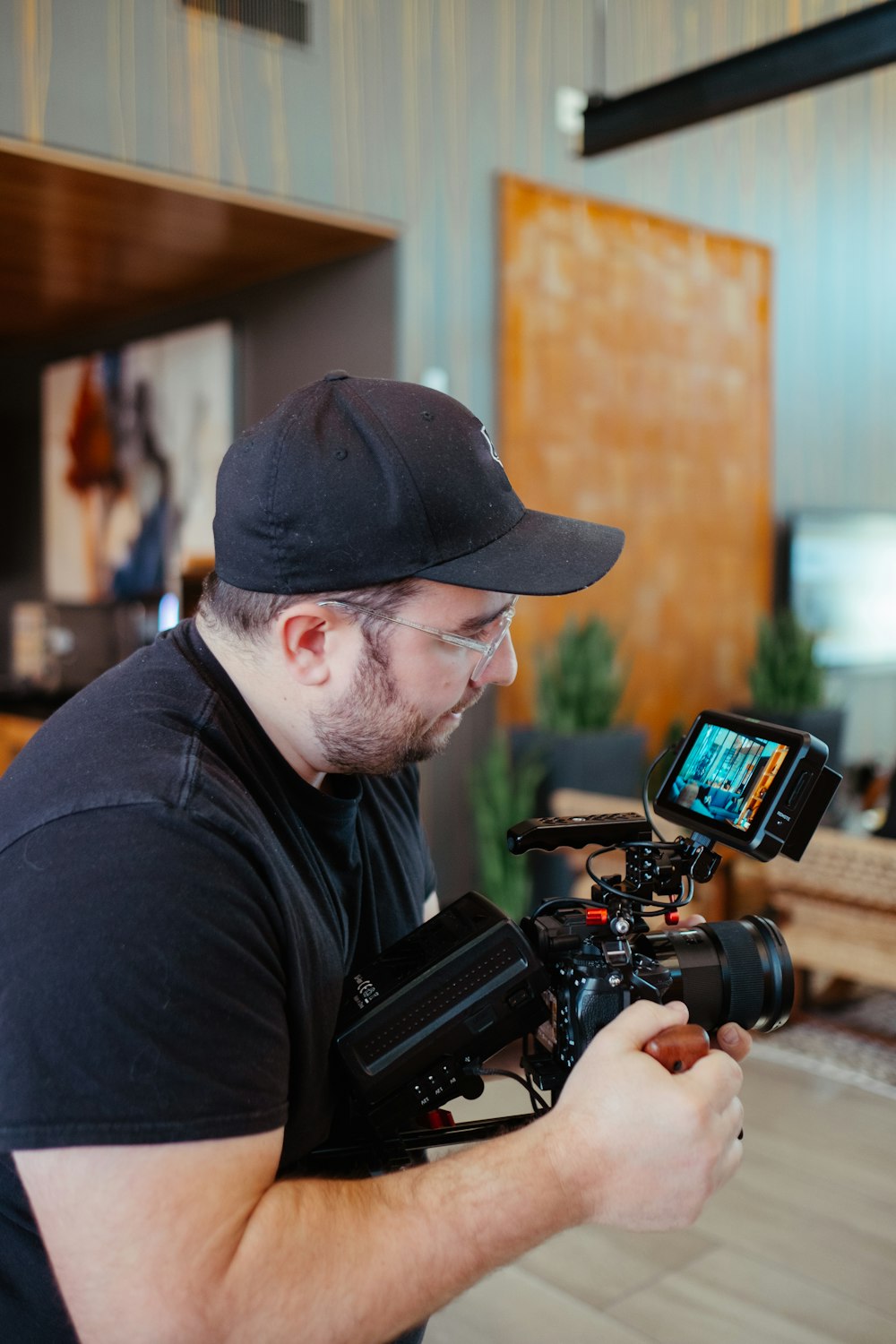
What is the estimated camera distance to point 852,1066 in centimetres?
309

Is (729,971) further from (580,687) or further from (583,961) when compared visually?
(580,687)

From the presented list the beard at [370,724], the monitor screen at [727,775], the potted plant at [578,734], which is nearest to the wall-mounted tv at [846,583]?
the potted plant at [578,734]

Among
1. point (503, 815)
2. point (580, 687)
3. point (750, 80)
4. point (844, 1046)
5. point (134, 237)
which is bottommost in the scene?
point (844, 1046)

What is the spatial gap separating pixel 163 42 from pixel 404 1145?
295 cm

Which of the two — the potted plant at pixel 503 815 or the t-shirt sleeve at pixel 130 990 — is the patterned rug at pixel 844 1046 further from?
the t-shirt sleeve at pixel 130 990

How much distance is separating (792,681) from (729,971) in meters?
3.57

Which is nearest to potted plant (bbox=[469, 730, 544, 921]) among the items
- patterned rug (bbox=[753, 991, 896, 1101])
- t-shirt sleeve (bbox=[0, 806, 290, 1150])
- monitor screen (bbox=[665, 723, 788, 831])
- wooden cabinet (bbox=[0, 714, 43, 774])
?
patterned rug (bbox=[753, 991, 896, 1101])

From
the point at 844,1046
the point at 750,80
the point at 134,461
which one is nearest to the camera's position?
the point at 750,80

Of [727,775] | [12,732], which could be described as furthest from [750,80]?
[12,732]

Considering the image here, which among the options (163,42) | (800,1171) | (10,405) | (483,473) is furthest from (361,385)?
(10,405)

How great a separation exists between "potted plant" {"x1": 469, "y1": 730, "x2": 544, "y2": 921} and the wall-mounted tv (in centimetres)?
189

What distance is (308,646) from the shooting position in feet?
3.31

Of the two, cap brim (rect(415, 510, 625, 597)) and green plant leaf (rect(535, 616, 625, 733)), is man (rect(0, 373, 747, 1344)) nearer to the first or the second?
cap brim (rect(415, 510, 625, 597))

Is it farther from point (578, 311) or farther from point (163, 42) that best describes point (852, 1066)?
point (163, 42)
